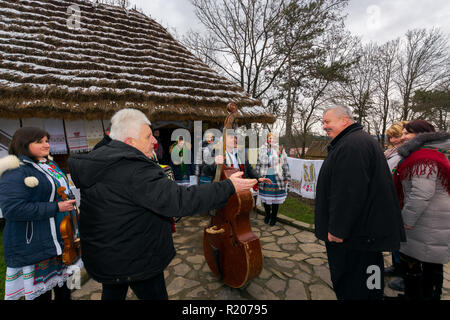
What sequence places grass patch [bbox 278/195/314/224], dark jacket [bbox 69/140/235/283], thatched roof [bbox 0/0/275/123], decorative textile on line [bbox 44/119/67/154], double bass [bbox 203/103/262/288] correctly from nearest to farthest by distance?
dark jacket [bbox 69/140/235/283]
double bass [bbox 203/103/262/288]
thatched roof [bbox 0/0/275/123]
decorative textile on line [bbox 44/119/67/154]
grass patch [bbox 278/195/314/224]

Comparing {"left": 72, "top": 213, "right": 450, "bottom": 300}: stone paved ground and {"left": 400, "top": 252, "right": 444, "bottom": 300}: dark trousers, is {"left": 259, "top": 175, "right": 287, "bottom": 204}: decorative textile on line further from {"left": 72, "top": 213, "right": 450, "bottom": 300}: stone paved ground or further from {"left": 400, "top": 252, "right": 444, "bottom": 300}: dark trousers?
{"left": 400, "top": 252, "right": 444, "bottom": 300}: dark trousers

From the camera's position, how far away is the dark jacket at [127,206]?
1232mm

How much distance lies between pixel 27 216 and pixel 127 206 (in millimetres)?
1012

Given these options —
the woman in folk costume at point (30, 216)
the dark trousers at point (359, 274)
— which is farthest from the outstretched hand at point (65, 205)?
the dark trousers at point (359, 274)

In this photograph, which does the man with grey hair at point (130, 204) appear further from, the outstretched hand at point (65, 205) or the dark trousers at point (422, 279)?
the dark trousers at point (422, 279)

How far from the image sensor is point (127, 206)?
4.27 feet

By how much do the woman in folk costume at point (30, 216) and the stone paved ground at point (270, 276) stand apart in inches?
39.2

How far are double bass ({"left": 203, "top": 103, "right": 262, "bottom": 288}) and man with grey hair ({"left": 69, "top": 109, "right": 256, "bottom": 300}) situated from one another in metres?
0.86

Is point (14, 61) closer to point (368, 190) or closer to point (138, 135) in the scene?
point (138, 135)

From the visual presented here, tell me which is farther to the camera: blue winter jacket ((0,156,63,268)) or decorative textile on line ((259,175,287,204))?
decorative textile on line ((259,175,287,204))

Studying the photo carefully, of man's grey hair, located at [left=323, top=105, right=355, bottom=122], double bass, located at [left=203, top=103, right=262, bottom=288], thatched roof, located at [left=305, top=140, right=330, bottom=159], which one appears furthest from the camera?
thatched roof, located at [left=305, top=140, right=330, bottom=159]

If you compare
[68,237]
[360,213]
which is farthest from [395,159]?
[68,237]

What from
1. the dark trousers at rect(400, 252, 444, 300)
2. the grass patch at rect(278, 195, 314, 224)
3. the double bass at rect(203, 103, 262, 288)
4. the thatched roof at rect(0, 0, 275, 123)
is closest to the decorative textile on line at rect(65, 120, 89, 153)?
the thatched roof at rect(0, 0, 275, 123)

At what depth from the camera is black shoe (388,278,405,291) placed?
100 inches
